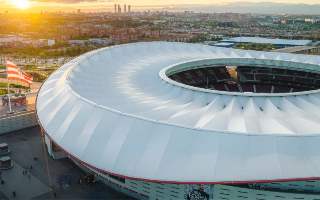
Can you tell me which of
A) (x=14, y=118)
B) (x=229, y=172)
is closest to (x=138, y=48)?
(x=14, y=118)

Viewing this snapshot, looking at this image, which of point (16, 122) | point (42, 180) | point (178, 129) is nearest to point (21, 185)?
point (42, 180)

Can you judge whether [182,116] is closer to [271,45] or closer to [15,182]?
[15,182]

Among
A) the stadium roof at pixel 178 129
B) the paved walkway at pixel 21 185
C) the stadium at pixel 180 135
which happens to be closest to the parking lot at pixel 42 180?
the paved walkway at pixel 21 185

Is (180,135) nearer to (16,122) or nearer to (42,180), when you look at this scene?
(42,180)

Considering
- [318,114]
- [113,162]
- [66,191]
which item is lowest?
[66,191]

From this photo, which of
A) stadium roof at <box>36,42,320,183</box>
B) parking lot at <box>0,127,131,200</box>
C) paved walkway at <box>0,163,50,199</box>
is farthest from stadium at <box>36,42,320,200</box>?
paved walkway at <box>0,163,50,199</box>

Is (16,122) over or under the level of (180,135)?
under

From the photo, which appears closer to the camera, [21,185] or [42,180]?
[21,185]
